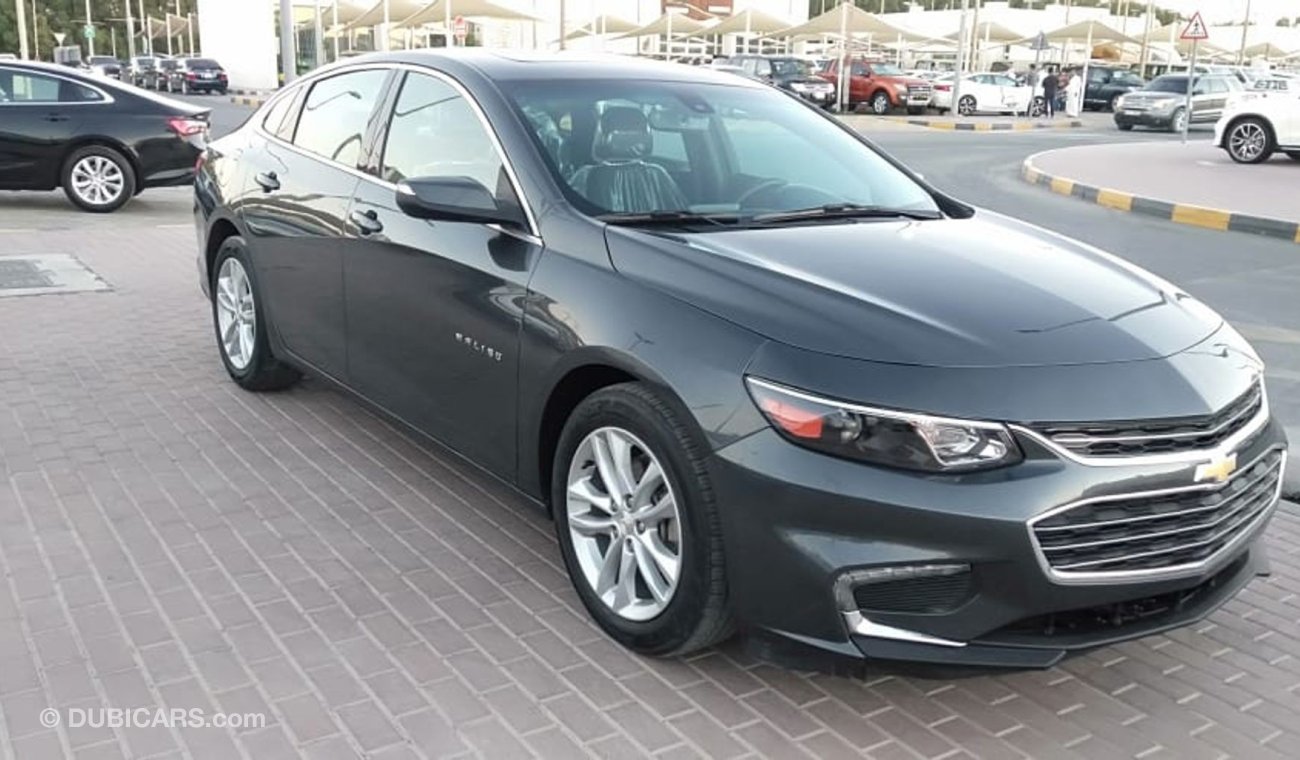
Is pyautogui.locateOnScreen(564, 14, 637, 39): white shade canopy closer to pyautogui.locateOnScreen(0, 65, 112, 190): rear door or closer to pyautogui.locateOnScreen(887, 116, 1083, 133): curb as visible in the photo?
pyautogui.locateOnScreen(887, 116, 1083, 133): curb

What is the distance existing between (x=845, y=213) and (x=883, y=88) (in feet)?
119

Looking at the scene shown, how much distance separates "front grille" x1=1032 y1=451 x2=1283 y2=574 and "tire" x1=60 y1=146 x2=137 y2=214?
1140cm

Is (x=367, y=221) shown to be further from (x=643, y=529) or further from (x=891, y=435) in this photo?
(x=891, y=435)

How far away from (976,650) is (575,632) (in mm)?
1223

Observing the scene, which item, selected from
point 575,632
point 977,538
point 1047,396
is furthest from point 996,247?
point 575,632

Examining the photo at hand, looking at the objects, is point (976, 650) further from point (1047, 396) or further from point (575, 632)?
point (575, 632)

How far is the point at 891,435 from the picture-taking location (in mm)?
2715

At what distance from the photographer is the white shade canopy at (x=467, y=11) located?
3853 centimetres

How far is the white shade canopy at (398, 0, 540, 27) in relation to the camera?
3853 cm

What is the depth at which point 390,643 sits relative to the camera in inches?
132

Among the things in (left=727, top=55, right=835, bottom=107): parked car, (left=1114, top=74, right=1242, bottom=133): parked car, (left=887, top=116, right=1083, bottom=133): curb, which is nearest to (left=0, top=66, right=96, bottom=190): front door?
(left=887, top=116, right=1083, bottom=133): curb

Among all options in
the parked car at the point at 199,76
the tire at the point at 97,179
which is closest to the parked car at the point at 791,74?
the parked car at the point at 199,76

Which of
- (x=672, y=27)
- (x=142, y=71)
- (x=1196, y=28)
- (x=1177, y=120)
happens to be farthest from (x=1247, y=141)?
(x=142, y=71)

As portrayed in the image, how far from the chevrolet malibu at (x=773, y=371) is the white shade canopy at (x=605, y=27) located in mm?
49272
